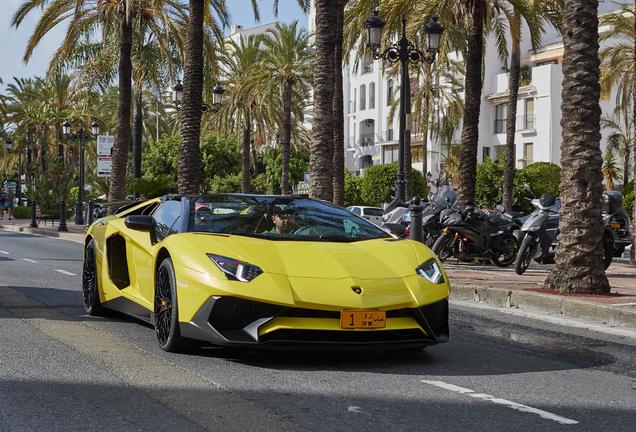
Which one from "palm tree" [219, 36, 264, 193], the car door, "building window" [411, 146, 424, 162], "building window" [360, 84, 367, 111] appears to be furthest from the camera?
"building window" [360, 84, 367, 111]

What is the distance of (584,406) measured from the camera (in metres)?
5.80

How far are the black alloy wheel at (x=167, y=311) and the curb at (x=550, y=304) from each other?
4983 mm

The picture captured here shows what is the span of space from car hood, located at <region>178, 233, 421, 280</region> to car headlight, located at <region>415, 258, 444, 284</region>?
0.19 feet

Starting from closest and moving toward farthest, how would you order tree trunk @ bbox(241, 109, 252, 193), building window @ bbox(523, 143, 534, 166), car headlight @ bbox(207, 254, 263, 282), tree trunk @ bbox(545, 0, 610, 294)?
car headlight @ bbox(207, 254, 263, 282)
tree trunk @ bbox(545, 0, 610, 294)
tree trunk @ bbox(241, 109, 252, 193)
building window @ bbox(523, 143, 534, 166)

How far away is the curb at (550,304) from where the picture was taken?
10.3 metres

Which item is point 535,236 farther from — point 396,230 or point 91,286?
point 91,286

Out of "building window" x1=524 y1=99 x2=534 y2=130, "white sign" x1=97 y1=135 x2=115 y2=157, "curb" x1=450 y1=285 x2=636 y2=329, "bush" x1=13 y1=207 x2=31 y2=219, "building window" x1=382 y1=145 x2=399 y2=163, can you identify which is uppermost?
"building window" x1=524 y1=99 x2=534 y2=130

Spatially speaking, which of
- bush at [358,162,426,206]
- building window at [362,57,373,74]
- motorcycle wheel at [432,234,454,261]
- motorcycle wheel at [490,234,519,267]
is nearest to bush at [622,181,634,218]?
bush at [358,162,426,206]

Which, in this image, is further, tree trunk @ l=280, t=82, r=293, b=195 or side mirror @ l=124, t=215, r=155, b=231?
tree trunk @ l=280, t=82, r=293, b=195

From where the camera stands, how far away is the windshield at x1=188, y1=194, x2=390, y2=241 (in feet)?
25.6

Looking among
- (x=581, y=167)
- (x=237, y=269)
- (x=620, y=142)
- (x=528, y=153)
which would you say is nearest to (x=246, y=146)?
(x=528, y=153)

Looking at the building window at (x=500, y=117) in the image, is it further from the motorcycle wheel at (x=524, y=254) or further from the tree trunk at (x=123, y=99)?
the motorcycle wheel at (x=524, y=254)

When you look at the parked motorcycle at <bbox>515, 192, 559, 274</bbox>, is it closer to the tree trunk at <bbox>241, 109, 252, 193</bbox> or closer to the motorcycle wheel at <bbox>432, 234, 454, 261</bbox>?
the motorcycle wheel at <bbox>432, 234, 454, 261</bbox>

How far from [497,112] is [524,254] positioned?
48.5m
